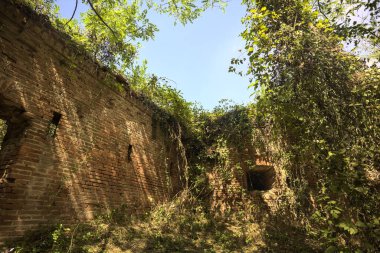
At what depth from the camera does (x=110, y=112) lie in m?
7.60

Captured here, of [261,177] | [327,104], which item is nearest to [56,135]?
[327,104]

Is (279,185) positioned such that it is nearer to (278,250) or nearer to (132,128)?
(278,250)

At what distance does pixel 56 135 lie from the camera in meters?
5.72

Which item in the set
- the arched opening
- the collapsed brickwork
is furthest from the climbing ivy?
the collapsed brickwork

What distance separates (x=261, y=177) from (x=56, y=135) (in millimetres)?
7564

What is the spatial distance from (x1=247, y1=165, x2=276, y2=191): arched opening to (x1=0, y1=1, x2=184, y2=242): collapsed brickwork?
13.3 feet

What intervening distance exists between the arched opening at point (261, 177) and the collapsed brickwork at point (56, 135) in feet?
13.3

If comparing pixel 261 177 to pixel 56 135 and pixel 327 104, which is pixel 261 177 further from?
pixel 56 135

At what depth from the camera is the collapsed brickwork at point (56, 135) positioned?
192 inches

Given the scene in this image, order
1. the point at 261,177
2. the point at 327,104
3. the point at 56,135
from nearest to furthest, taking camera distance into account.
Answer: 1. the point at 327,104
2. the point at 56,135
3. the point at 261,177

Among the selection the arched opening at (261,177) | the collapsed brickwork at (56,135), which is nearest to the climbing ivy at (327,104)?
the arched opening at (261,177)

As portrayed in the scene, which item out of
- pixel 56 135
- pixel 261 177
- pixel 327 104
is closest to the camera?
pixel 327 104

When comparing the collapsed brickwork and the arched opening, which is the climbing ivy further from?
the collapsed brickwork

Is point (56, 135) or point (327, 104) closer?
point (327, 104)
